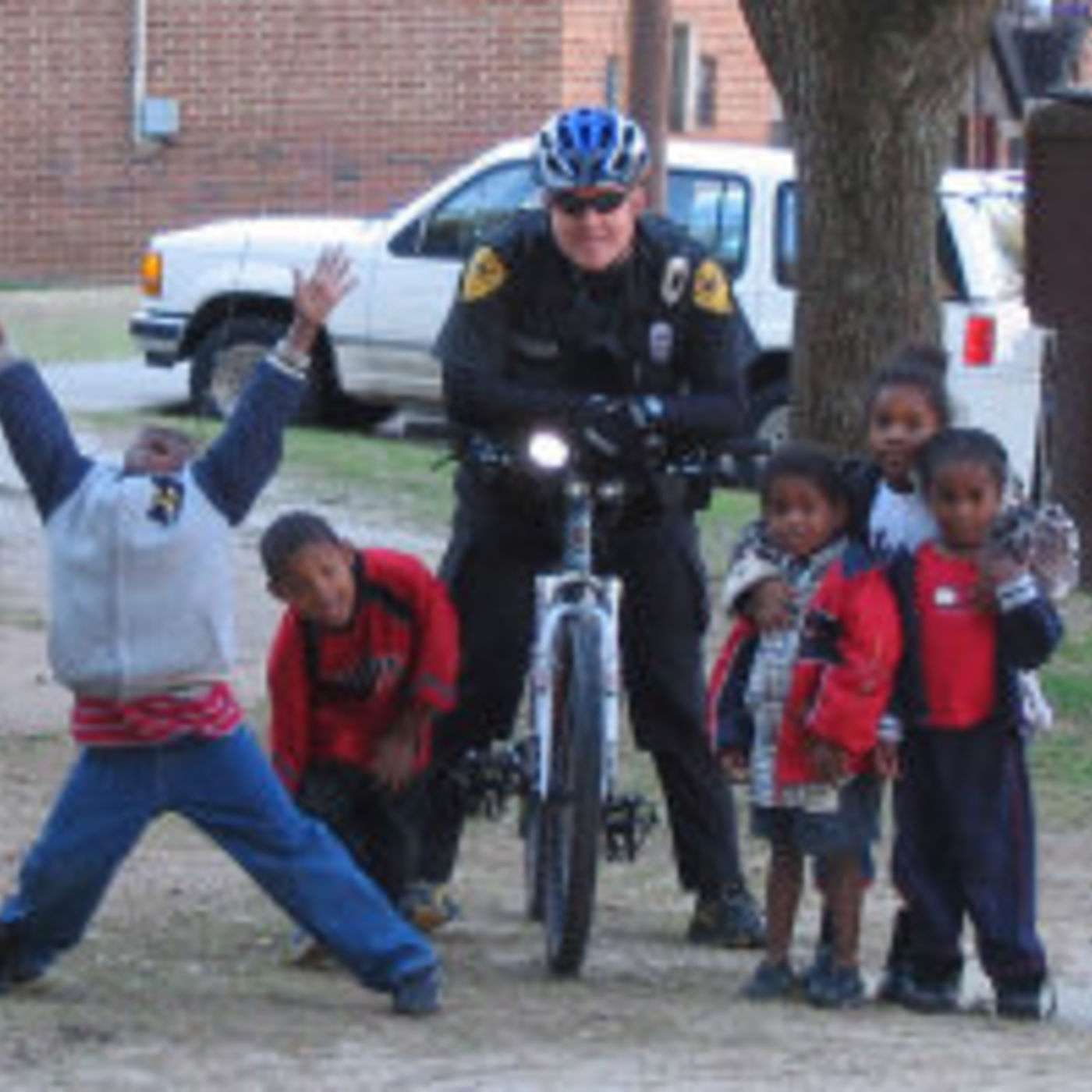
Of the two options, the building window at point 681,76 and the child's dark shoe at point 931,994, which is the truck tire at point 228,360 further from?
the building window at point 681,76

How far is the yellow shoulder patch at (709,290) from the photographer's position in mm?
7508

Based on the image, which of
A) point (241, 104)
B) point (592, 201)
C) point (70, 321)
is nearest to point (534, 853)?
point (592, 201)

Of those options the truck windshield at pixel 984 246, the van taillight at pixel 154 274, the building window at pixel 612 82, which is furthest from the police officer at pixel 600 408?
the building window at pixel 612 82

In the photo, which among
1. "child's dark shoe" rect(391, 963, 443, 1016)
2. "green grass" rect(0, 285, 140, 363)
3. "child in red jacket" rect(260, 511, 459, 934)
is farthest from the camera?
"green grass" rect(0, 285, 140, 363)

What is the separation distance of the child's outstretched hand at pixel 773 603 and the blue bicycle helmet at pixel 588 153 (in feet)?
3.22

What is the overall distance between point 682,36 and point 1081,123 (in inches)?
741

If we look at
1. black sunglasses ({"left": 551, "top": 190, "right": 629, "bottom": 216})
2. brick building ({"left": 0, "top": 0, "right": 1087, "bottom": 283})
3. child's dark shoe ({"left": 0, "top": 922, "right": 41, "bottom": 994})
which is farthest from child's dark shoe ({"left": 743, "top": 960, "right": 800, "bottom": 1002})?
brick building ({"left": 0, "top": 0, "right": 1087, "bottom": 283})

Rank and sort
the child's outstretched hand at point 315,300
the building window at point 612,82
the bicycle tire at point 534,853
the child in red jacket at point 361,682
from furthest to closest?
the building window at point 612,82, the bicycle tire at point 534,853, the child in red jacket at point 361,682, the child's outstretched hand at point 315,300

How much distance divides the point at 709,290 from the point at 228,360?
11864mm

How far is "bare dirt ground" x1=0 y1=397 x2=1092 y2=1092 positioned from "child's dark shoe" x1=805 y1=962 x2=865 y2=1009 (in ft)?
0.15

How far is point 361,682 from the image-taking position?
7.38 meters

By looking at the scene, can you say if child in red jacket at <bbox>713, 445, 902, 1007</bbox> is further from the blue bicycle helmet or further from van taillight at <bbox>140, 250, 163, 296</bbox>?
van taillight at <bbox>140, 250, 163, 296</bbox>

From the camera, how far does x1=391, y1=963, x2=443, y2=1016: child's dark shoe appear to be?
6.92 meters

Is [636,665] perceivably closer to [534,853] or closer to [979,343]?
[534,853]
